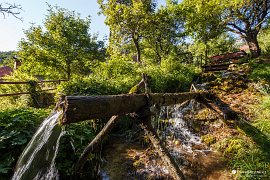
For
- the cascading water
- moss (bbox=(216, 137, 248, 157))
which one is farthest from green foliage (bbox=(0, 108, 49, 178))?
moss (bbox=(216, 137, 248, 157))

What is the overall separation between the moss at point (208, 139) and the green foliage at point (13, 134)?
3.73m

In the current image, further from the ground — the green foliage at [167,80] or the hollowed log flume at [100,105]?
the green foliage at [167,80]

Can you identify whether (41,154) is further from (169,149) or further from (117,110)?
(169,149)

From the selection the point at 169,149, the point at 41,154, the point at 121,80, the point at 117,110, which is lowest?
the point at 169,149

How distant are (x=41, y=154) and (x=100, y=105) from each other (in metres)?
1.35

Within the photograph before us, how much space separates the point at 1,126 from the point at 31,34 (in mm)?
15310

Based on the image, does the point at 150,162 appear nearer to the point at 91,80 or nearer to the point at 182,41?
the point at 91,80

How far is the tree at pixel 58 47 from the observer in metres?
15.1

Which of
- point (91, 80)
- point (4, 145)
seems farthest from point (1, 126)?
point (91, 80)

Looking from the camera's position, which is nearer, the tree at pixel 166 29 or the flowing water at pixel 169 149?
the flowing water at pixel 169 149

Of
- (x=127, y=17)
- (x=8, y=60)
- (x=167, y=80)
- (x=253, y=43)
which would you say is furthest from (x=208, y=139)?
(x=8, y=60)

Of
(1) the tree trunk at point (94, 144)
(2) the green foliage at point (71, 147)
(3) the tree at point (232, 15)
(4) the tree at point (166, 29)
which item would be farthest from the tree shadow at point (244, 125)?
(4) the tree at point (166, 29)

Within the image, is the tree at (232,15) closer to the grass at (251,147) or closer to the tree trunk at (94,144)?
the grass at (251,147)

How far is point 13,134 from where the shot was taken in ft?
10.1
